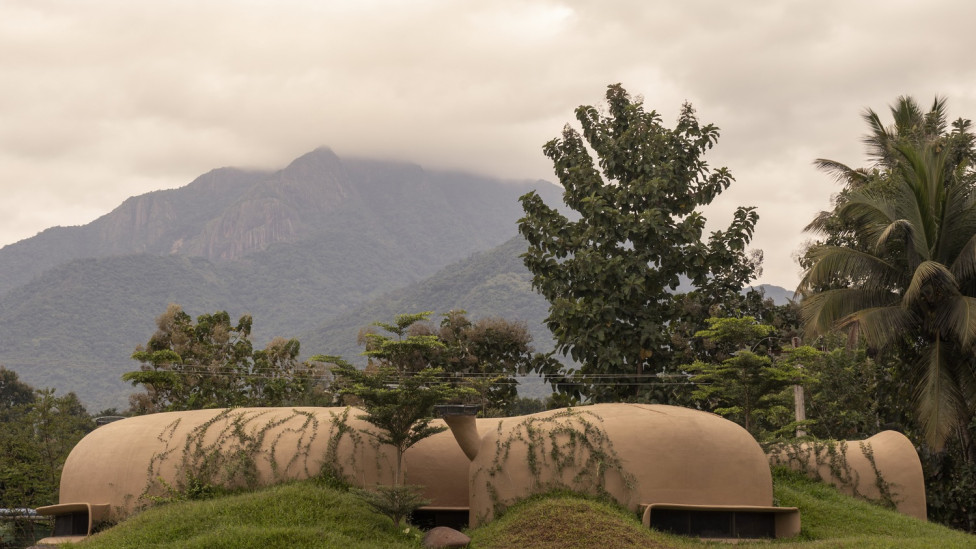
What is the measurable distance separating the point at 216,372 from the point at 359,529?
2548cm

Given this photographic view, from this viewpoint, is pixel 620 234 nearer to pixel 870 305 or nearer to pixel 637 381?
pixel 637 381

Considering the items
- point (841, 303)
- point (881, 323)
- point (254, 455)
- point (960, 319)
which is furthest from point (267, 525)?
point (960, 319)

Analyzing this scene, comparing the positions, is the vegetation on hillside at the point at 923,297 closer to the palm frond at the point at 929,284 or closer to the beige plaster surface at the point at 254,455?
the palm frond at the point at 929,284

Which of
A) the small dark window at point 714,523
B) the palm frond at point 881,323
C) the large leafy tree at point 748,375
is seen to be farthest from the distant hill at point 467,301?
the small dark window at point 714,523

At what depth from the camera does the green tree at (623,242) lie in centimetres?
3045

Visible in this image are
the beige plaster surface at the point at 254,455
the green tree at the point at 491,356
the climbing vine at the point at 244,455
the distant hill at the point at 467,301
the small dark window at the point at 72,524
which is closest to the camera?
the climbing vine at the point at 244,455

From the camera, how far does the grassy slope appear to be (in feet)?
55.7

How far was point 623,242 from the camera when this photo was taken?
1249 inches

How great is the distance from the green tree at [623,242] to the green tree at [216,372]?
15.2m

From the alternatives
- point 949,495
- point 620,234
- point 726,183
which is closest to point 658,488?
point 949,495

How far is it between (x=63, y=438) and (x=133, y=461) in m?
17.4

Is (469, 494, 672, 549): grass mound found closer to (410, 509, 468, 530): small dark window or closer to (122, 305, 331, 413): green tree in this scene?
(410, 509, 468, 530): small dark window

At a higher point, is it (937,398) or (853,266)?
(853,266)

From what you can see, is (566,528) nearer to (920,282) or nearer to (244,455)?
(244,455)
